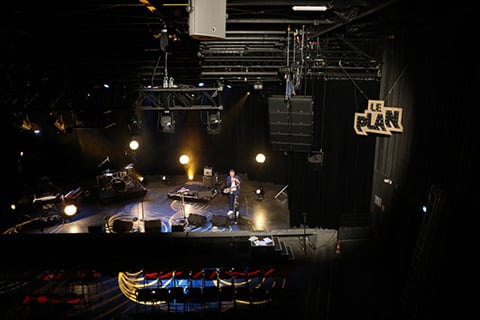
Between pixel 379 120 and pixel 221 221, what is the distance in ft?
18.4

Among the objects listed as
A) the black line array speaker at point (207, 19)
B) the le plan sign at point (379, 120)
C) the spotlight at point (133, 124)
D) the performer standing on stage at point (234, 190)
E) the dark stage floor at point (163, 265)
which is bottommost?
the dark stage floor at point (163, 265)

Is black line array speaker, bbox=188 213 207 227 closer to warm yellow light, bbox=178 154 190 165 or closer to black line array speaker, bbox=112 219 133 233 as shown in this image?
black line array speaker, bbox=112 219 133 233

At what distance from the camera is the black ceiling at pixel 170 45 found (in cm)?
576

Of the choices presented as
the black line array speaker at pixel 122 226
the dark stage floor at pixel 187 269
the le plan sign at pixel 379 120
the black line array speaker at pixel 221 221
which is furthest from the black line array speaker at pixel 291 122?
the black line array speaker at pixel 122 226

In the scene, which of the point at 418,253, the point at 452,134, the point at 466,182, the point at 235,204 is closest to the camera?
the point at 466,182

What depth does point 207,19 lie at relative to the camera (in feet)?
9.06

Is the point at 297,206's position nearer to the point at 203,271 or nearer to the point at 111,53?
the point at 203,271

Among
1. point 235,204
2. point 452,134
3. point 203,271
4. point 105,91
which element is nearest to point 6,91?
point 105,91

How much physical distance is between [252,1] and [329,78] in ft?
17.3

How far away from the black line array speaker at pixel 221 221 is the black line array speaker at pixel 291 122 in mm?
3175

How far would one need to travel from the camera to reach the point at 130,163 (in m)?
16.8

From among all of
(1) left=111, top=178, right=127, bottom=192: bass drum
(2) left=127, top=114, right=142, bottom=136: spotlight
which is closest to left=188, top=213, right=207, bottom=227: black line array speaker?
(2) left=127, top=114, right=142, bottom=136: spotlight

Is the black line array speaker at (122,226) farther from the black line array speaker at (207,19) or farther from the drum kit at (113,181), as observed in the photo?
the black line array speaker at (207,19)

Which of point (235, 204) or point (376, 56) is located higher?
point (376, 56)
